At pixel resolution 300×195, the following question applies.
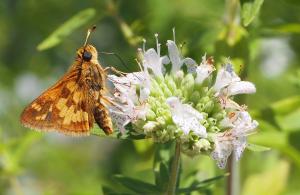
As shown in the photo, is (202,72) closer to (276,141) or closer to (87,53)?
(87,53)

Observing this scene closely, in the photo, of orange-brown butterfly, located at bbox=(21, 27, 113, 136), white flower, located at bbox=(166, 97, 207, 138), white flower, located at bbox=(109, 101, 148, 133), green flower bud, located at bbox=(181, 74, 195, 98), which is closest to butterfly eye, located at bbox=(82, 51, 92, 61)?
orange-brown butterfly, located at bbox=(21, 27, 113, 136)

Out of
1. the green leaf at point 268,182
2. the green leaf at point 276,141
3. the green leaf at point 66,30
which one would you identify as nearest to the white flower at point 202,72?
the green leaf at point 276,141

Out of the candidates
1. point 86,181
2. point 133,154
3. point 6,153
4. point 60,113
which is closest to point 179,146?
point 60,113

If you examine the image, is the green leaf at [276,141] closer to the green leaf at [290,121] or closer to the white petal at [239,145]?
the green leaf at [290,121]

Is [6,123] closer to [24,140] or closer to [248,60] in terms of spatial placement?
[24,140]

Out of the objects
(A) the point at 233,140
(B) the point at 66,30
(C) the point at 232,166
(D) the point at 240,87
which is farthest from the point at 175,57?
(B) the point at 66,30
